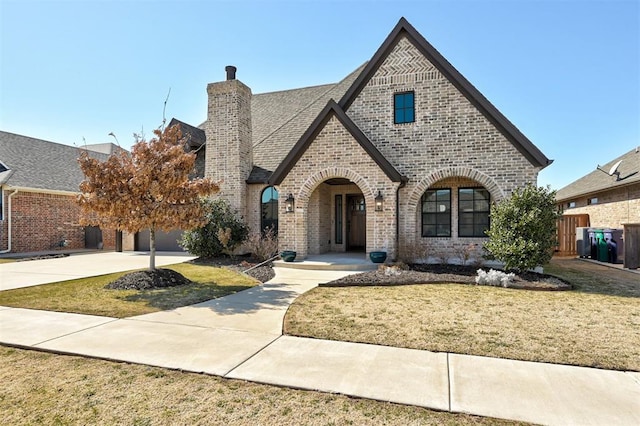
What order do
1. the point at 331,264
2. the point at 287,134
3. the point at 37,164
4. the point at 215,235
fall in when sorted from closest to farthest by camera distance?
the point at 331,264 → the point at 215,235 → the point at 287,134 → the point at 37,164

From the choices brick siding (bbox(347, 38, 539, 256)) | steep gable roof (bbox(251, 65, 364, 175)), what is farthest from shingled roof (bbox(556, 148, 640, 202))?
steep gable roof (bbox(251, 65, 364, 175))

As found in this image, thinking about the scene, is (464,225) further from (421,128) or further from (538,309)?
(538,309)

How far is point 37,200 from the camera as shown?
753 inches

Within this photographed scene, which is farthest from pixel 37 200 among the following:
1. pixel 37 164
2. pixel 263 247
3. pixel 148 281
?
pixel 148 281

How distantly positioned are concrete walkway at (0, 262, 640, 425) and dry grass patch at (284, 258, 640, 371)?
353mm

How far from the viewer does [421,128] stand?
12836 mm

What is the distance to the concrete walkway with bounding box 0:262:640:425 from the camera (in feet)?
10.9

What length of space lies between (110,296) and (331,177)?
7.80 meters

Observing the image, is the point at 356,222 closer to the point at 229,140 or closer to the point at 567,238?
the point at 229,140

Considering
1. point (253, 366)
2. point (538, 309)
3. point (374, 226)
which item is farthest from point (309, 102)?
point (253, 366)

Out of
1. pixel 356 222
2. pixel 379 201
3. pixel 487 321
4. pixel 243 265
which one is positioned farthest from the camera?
pixel 356 222

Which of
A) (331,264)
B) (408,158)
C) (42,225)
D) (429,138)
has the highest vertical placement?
(429,138)

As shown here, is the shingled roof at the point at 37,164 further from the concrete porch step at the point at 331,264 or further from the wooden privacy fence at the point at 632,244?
the wooden privacy fence at the point at 632,244

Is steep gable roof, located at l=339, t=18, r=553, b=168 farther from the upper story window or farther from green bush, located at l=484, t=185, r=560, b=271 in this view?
green bush, located at l=484, t=185, r=560, b=271
